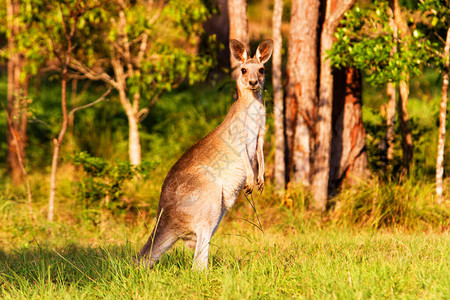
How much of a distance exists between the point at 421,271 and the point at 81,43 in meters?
7.64

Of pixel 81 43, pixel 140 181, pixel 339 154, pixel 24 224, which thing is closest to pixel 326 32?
pixel 339 154

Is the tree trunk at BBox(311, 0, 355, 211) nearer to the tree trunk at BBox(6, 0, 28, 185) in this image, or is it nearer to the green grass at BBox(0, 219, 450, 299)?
the green grass at BBox(0, 219, 450, 299)

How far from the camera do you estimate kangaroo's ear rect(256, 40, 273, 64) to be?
5.09 metres

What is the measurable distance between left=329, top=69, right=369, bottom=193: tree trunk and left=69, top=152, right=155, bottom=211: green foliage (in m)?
3.01

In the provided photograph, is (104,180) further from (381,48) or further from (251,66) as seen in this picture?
(381,48)

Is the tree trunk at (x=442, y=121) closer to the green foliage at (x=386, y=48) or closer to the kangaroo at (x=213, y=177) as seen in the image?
the green foliage at (x=386, y=48)

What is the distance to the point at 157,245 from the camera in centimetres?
457

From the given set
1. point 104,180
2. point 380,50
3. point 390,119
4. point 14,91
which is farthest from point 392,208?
point 14,91

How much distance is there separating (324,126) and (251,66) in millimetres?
3461

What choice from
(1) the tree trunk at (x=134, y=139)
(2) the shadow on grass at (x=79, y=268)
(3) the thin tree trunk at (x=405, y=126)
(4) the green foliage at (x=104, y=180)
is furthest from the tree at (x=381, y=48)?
(1) the tree trunk at (x=134, y=139)

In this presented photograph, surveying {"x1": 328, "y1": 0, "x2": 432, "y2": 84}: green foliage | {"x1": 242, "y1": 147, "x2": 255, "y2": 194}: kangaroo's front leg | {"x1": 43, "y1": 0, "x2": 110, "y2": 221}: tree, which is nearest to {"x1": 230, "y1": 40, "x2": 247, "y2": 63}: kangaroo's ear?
{"x1": 242, "y1": 147, "x2": 255, "y2": 194}: kangaroo's front leg

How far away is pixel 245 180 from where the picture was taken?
4.89 meters

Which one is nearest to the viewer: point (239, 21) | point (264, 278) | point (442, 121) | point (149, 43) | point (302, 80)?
point (264, 278)

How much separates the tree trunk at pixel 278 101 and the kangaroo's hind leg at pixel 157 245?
4.05 meters
